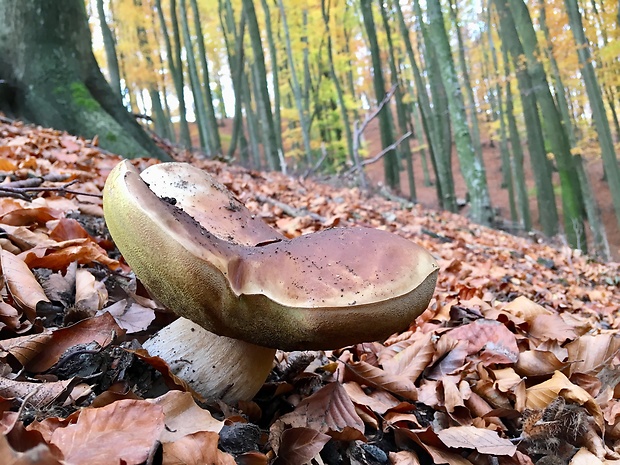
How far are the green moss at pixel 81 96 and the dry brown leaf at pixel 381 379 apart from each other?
516 cm

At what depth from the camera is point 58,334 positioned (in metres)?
1.45

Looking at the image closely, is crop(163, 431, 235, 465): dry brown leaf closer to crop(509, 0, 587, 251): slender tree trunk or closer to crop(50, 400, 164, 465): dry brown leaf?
crop(50, 400, 164, 465): dry brown leaf

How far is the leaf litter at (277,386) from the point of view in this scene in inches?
41.8

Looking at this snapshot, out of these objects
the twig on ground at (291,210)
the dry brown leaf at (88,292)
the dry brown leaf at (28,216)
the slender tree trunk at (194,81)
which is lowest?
the twig on ground at (291,210)

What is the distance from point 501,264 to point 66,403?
525 centimetres

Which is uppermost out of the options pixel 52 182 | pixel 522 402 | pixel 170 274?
pixel 52 182

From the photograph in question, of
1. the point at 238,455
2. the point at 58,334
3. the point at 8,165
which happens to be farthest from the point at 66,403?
the point at 8,165

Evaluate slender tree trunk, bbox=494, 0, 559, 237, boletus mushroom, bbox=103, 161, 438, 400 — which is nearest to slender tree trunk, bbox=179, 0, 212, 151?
slender tree trunk, bbox=494, 0, 559, 237

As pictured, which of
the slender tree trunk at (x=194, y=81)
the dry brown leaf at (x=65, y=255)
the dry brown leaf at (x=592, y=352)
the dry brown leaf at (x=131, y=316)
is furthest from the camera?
the slender tree trunk at (x=194, y=81)

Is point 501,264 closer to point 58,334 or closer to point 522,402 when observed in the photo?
point 522,402

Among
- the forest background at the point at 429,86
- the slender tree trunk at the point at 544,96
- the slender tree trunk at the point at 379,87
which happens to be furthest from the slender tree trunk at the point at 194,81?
the slender tree trunk at the point at 544,96

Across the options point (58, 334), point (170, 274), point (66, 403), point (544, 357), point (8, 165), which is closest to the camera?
point (170, 274)

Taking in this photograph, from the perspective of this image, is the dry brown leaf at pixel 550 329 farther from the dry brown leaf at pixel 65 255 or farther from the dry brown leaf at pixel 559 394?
the dry brown leaf at pixel 65 255

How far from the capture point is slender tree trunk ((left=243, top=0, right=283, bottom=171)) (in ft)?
39.9
